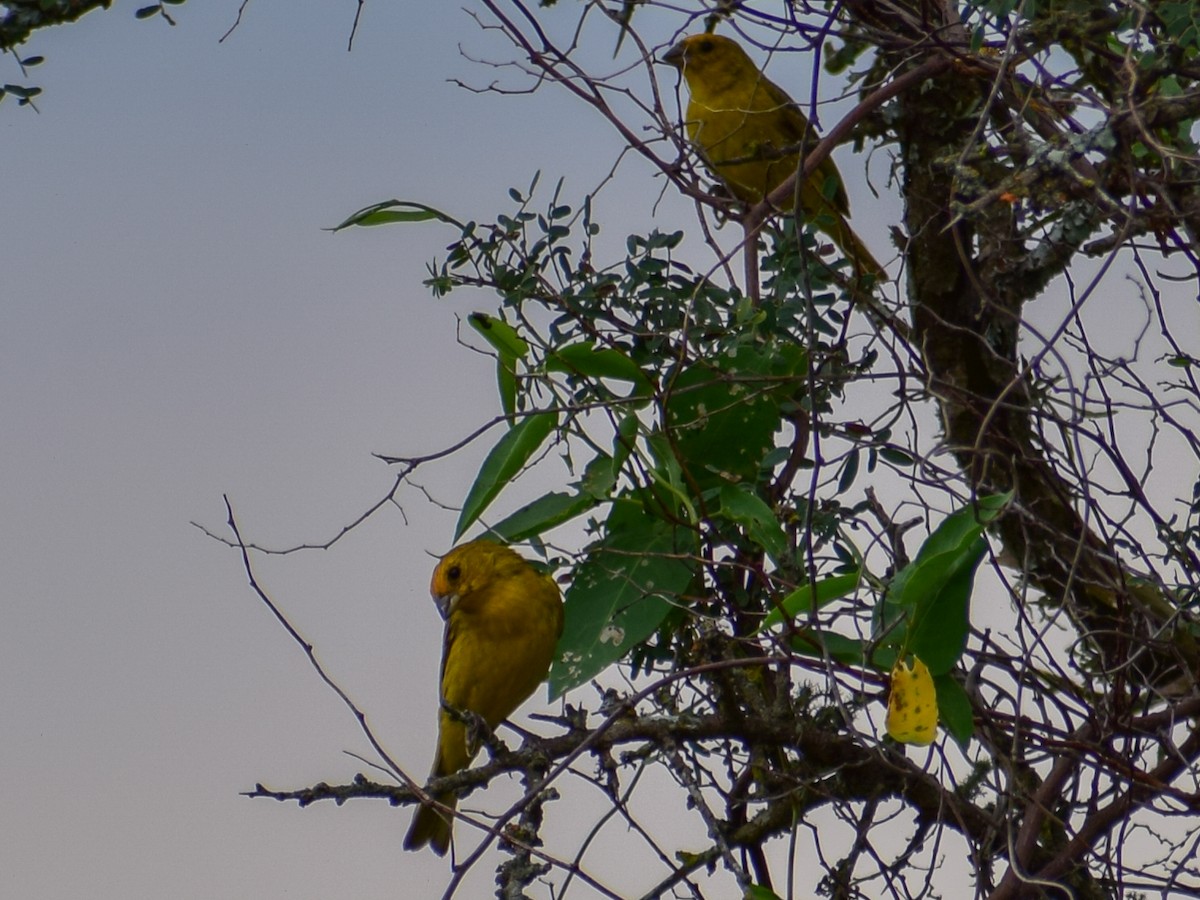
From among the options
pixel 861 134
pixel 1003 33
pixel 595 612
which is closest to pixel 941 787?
pixel 595 612

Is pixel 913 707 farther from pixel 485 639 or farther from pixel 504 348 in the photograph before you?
pixel 485 639

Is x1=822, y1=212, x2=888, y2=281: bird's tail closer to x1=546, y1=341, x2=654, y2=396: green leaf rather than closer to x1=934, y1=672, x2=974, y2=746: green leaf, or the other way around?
x1=546, y1=341, x2=654, y2=396: green leaf

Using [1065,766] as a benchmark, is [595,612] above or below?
above

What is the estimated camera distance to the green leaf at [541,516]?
208 centimetres

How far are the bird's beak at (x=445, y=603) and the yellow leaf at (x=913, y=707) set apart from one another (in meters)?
1.52

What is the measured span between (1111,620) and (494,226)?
1.21m

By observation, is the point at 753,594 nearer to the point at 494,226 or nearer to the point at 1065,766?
the point at 1065,766

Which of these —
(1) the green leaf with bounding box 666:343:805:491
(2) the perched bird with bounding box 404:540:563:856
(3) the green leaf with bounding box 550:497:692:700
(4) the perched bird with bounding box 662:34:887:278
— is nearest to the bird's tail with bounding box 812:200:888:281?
(1) the green leaf with bounding box 666:343:805:491

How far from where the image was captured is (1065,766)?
2.11 m

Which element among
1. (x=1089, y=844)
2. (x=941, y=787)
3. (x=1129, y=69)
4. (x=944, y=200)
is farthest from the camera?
(x=944, y=200)

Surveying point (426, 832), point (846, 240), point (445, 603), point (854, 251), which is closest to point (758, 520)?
point (854, 251)

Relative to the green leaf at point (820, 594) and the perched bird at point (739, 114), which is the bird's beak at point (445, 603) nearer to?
the perched bird at point (739, 114)

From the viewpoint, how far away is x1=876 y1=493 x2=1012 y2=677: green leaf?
65.1 inches

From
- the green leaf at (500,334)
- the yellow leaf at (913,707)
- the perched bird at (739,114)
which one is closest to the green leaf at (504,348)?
the green leaf at (500,334)
